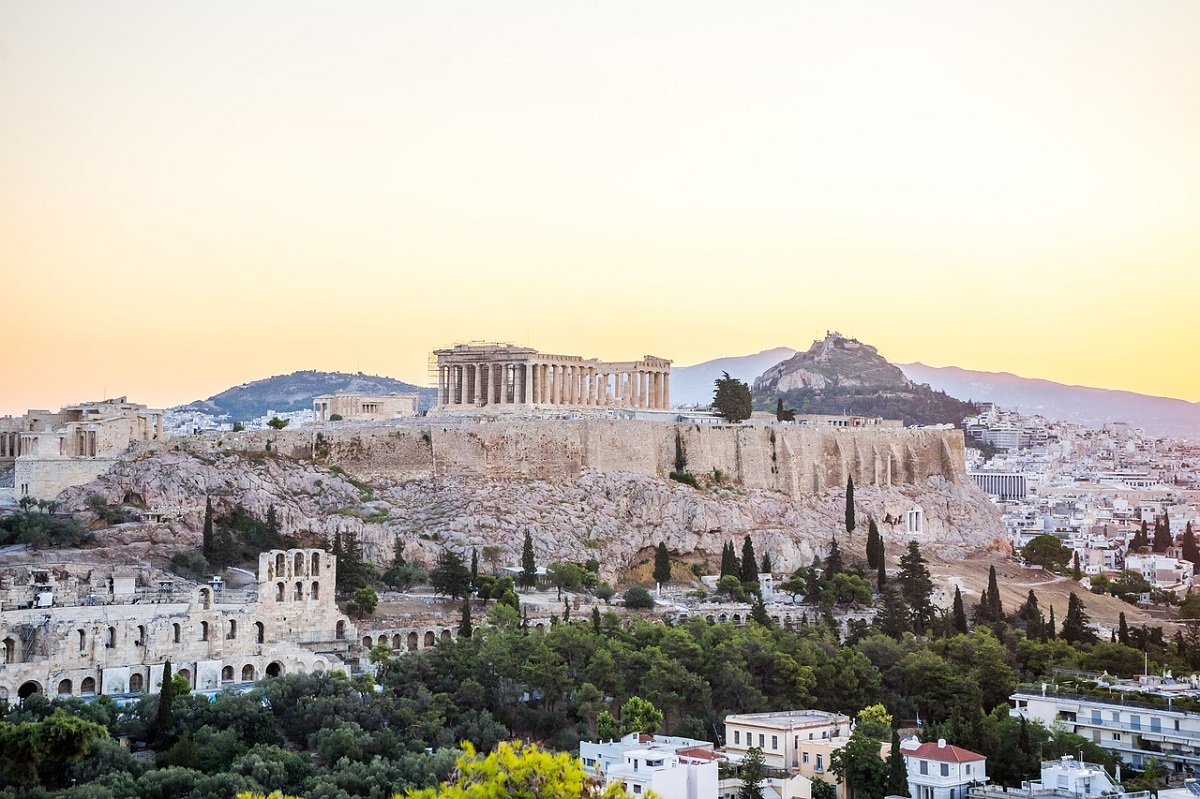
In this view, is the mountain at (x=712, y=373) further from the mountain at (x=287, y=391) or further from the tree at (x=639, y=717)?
the tree at (x=639, y=717)

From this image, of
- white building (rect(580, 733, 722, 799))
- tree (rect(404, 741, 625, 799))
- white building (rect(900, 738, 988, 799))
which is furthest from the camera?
white building (rect(900, 738, 988, 799))

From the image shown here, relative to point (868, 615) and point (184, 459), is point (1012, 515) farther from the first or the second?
point (184, 459)

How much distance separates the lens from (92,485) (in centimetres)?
5262

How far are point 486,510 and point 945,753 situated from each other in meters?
24.9

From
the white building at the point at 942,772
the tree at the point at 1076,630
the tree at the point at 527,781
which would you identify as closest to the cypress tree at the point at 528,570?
the tree at the point at 1076,630

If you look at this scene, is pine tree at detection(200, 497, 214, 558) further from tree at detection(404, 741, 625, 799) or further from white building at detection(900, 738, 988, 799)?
tree at detection(404, 741, 625, 799)

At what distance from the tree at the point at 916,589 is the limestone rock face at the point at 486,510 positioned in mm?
5347

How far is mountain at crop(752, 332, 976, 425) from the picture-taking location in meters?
134

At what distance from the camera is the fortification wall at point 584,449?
2365 inches

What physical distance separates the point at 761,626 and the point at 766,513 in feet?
49.8

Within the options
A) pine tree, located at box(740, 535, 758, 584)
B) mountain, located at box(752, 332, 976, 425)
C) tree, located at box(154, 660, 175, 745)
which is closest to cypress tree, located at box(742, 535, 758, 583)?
pine tree, located at box(740, 535, 758, 584)

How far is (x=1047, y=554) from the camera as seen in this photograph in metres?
73.4

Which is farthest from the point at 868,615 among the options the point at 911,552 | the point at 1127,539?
the point at 1127,539

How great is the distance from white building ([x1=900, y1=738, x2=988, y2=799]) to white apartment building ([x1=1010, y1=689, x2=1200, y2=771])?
15.1ft
